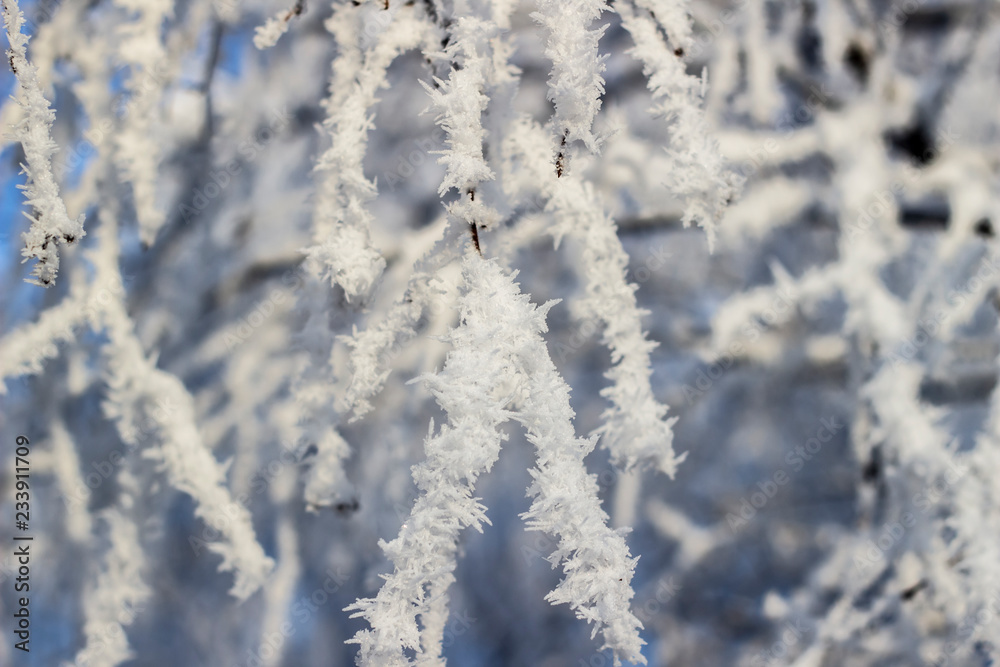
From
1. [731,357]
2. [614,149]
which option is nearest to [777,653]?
[731,357]

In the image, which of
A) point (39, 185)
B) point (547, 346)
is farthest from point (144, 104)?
point (547, 346)

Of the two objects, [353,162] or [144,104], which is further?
[144,104]

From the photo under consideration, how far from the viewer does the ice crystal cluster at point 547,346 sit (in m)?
0.57

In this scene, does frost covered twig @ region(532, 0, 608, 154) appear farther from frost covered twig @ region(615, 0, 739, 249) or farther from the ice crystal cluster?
the ice crystal cluster

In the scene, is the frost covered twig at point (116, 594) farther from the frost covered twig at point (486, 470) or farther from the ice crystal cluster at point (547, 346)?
the frost covered twig at point (486, 470)

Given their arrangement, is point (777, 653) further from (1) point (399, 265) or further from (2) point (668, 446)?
(1) point (399, 265)

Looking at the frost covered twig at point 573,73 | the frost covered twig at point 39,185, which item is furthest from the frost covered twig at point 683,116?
the frost covered twig at point 39,185

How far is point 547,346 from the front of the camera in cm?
56

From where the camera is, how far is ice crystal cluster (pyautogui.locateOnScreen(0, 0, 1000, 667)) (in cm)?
57

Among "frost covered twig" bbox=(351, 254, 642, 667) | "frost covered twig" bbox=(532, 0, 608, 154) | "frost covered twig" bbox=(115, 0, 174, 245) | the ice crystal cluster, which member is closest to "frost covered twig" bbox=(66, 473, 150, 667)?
the ice crystal cluster

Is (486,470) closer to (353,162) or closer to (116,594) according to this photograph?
(353,162)

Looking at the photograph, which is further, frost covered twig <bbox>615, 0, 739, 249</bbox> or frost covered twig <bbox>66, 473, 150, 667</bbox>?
frost covered twig <bbox>66, 473, 150, 667</bbox>

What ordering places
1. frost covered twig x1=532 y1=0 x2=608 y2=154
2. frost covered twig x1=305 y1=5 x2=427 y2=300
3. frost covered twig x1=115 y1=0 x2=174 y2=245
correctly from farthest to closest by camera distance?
frost covered twig x1=115 y1=0 x2=174 y2=245, frost covered twig x1=305 y1=5 x2=427 y2=300, frost covered twig x1=532 y1=0 x2=608 y2=154

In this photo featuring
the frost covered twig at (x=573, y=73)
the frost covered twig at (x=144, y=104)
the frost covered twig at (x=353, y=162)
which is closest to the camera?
the frost covered twig at (x=573, y=73)
